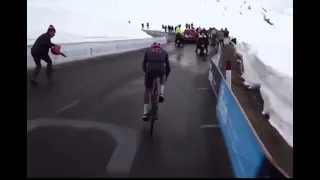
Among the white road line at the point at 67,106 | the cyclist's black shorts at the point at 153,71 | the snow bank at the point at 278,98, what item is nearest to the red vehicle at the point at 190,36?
the snow bank at the point at 278,98

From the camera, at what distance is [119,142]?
6.88 metres

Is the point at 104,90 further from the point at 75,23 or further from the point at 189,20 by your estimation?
the point at 189,20

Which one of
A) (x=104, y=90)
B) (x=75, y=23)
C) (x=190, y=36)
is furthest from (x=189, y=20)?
(x=104, y=90)

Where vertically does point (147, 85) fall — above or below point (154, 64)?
below

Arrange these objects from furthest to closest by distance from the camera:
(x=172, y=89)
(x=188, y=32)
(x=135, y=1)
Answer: (x=135, y=1), (x=188, y=32), (x=172, y=89)

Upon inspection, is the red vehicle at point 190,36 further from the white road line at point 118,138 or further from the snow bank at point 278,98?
the white road line at point 118,138

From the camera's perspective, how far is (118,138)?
712 centimetres

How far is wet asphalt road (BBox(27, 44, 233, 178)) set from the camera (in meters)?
5.62

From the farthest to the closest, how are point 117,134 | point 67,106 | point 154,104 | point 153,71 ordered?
point 67,106 < point 153,71 < point 154,104 < point 117,134

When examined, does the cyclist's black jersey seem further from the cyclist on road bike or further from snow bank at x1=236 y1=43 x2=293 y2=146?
snow bank at x1=236 y1=43 x2=293 y2=146

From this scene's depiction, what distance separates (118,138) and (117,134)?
0.29 m
